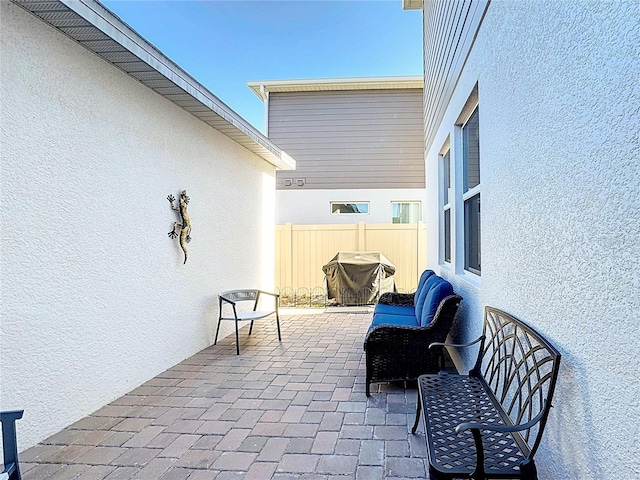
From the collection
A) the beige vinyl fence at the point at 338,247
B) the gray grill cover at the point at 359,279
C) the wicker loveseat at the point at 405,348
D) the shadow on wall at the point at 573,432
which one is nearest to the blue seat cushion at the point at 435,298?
the wicker loveseat at the point at 405,348

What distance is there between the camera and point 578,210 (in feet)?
4.64

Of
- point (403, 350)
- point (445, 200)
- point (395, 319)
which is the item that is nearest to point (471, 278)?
point (403, 350)

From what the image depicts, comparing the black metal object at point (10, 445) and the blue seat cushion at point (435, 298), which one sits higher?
the blue seat cushion at point (435, 298)

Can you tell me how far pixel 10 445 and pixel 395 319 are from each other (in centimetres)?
340

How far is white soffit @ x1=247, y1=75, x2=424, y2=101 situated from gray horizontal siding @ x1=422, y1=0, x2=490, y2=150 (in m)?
3.81

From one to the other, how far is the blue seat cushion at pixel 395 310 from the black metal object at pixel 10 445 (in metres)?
3.65

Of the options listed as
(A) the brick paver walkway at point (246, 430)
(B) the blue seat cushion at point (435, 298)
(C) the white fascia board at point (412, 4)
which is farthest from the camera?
(C) the white fascia board at point (412, 4)

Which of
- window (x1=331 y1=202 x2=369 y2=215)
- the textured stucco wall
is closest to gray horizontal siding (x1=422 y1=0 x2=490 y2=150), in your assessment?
the textured stucco wall

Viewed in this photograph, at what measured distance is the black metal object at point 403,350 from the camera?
11.3ft

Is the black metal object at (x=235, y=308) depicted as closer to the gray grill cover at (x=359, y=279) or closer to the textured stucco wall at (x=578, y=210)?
the gray grill cover at (x=359, y=279)

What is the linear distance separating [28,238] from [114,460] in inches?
59.7

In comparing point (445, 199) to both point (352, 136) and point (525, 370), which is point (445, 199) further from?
point (352, 136)

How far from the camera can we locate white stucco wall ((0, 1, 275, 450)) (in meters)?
2.54

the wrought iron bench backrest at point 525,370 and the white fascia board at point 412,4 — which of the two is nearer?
the wrought iron bench backrest at point 525,370
